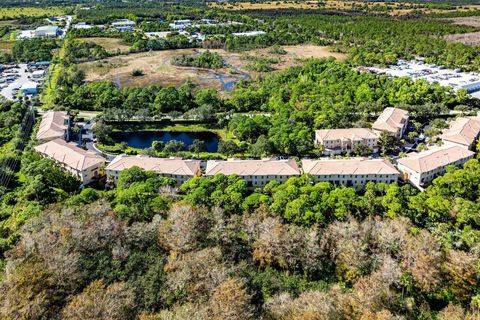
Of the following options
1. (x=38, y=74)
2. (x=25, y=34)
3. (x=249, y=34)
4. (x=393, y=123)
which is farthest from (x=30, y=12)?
(x=393, y=123)

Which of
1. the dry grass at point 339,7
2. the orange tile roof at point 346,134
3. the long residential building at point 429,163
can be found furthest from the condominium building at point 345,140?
the dry grass at point 339,7

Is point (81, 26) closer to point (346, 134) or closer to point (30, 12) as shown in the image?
point (30, 12)

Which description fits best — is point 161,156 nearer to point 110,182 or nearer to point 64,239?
point 110,182

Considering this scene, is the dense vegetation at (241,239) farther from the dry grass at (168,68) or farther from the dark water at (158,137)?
the dry grass at (168,68)

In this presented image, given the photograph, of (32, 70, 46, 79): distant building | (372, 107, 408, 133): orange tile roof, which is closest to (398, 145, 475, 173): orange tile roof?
(372, 107, 408, 133): orange tile roof

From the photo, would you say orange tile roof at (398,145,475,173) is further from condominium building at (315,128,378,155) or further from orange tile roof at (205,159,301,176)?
orange tile roof at (205,159,301,176)

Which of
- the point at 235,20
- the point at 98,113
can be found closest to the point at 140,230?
the point at 98,113
